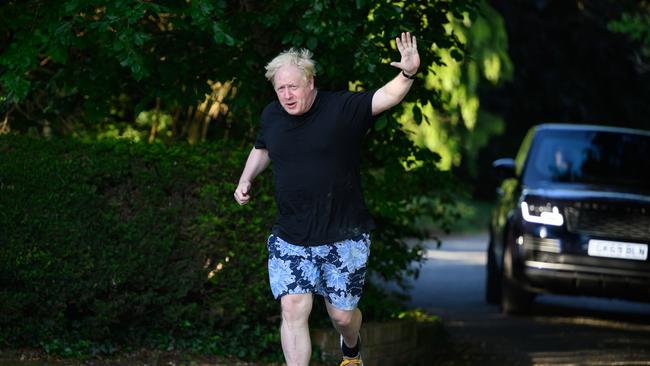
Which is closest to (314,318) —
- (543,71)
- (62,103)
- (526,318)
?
(62,103)

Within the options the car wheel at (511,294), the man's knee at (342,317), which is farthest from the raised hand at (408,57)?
the car wheel at (511,294)

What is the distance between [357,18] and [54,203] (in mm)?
2112

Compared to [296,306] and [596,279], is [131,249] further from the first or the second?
[596,279]

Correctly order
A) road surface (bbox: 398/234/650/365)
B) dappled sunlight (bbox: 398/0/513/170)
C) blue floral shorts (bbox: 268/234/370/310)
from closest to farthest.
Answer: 1. blue floral shorts (bbox: 268/234/370/310)
2. road surface (bbox: 398/234/650/365)
3. dappled sunlight (bbox: 398/0/513/170)

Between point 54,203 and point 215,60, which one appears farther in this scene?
point 215,60

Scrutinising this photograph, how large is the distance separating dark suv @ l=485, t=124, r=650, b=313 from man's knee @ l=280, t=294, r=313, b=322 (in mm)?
5426

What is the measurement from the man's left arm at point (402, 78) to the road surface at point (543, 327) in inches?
139

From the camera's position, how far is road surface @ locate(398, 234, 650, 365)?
9.91m

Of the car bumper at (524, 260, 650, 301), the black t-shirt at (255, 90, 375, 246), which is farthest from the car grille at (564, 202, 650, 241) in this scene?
the black t-shirt at (255, 90, 375, 246)

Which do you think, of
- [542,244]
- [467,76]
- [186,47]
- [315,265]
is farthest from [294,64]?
[467,76]

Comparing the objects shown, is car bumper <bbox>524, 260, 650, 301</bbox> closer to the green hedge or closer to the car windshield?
the car windshield

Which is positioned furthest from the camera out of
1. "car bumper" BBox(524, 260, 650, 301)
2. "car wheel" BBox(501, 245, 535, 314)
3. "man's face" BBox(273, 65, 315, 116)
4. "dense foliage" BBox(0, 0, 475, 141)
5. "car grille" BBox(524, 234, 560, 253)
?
"car wheel" BBox(501, 245, 535, 314)

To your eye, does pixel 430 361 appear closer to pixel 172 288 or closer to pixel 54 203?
pixel 172 288

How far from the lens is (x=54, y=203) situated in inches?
295
